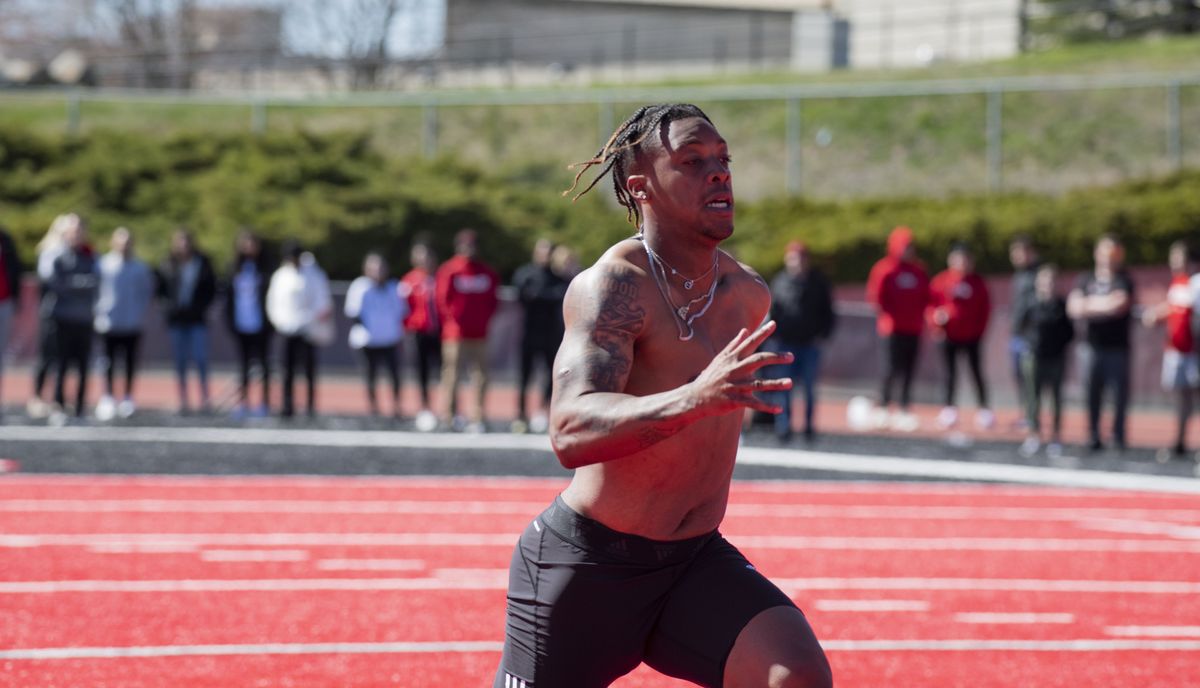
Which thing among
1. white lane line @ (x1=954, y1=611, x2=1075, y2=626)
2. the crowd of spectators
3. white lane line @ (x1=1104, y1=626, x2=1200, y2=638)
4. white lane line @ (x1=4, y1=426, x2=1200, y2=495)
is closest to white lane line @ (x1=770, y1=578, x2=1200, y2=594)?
white lane line @ (x1=954, y1=611, x2=1075, y2=626)

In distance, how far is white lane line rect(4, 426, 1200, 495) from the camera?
13672 mm

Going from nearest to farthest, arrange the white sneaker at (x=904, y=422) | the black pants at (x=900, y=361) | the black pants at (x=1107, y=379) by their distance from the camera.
→ the black pants at (x=1107, y=379)
the black pants at (x=900, y=361)
the white sneaker at (x=904, y=422)

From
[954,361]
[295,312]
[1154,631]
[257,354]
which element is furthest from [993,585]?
[257,354]

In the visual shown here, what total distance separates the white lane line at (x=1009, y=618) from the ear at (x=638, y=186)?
4.29 meters

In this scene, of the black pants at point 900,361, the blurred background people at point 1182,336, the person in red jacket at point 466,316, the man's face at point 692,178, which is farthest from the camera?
the black pants at point 900,361

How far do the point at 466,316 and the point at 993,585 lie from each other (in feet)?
29.1

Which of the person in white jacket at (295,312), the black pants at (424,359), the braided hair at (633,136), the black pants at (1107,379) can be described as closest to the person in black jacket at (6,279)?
the person in white jacket at (295,312)

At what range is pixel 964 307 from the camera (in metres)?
17.1

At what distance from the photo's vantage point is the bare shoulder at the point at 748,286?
436 cm

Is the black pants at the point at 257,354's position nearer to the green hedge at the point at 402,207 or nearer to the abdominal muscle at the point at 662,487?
the green hedge at the point at 402,207

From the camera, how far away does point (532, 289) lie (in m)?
17.0

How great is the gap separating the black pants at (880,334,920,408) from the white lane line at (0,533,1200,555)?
7153 millimetres

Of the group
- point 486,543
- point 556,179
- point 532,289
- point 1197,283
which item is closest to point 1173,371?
point 1197,283

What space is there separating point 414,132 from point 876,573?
23850 millimetres
